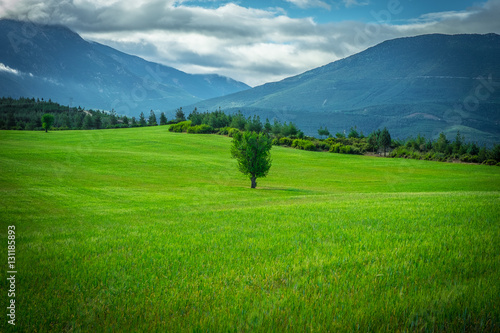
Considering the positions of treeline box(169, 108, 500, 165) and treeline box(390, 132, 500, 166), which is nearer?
treeline box(390, 132, 500, 166)

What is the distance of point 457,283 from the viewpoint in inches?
211

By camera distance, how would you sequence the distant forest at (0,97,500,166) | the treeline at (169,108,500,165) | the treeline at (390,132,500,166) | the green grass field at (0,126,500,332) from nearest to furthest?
the green grass field at (0,126,500,332)
the treeline at (390,132,500,166)
the treeline at (169,108,500,165)
the distant forest at (0,97,500,166)

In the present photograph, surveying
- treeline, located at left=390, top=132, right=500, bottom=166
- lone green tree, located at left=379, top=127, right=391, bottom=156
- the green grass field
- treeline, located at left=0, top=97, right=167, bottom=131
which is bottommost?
the green grass field

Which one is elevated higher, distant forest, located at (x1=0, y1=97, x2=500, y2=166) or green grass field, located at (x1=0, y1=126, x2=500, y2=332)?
distant forest, located at (x1=0, y1=97, x2=500, y2=166)

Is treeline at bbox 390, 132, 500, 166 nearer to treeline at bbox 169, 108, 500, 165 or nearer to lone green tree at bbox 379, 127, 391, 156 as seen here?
treeline at bbox 169, 108, 500, 165

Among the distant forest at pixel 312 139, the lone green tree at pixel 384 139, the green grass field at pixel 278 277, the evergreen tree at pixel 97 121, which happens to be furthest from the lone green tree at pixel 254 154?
the evergreen tree at pixel 97 121

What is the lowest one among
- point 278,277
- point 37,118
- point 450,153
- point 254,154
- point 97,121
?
point 278,277

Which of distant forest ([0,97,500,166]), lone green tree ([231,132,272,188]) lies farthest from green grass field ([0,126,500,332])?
distant forest ([0,97,500,166])

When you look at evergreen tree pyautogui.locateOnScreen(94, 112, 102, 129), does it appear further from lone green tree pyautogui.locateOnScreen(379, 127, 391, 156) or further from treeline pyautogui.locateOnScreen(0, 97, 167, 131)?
lone green tree pyautogui.locateOnScreen(379, 127, 391, 156)

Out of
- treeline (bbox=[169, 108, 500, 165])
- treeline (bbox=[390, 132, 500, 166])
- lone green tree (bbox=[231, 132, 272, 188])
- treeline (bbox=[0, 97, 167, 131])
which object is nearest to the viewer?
lone green tree (bbox=[231, 132, 272, 188])

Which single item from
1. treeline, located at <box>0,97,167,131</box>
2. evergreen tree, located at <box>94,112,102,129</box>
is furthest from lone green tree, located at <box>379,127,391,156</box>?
evergreen tree, located at <box>94,112,102,129</box>

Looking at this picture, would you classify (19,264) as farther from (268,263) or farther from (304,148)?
(304,148)

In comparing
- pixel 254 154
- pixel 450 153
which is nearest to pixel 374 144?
pixel 450 153

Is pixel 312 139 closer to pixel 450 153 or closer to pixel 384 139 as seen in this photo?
pixel 384 139
